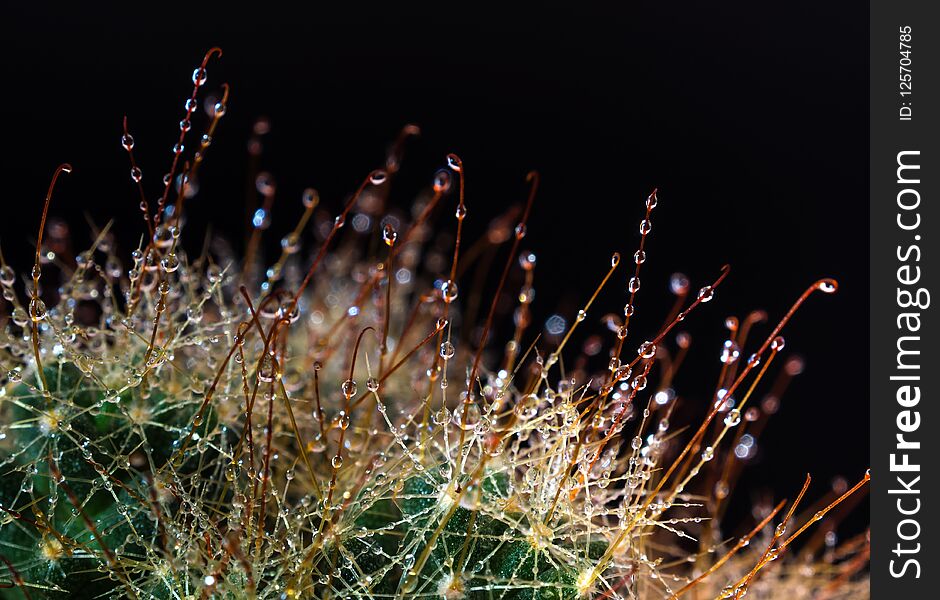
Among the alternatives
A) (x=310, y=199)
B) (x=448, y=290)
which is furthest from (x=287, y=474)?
(x=310, y=199)

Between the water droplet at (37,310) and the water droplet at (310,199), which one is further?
the water droplet at (310,199)

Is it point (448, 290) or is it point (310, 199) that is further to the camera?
point (310, 199)

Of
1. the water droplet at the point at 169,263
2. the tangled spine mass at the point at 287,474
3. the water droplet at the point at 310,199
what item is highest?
the water droplet at the point at 310,199

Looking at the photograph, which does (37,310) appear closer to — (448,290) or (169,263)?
(169,263)

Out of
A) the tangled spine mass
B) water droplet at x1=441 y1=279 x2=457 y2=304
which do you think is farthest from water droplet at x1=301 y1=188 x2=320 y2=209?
water droplet at x1=441 y1=279 x2=457 y2=304

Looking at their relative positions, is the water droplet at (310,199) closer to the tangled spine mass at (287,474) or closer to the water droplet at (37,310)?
the tangled spine mass at (287,474)

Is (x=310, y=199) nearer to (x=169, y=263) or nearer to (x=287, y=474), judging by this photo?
(x=169, y=263)

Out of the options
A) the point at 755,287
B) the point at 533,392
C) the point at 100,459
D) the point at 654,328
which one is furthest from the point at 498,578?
the point at 755,287

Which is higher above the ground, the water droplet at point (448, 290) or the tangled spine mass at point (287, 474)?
the water droplet at point (448, 290)

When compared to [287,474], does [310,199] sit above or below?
above

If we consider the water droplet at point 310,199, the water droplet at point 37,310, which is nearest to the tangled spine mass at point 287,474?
the water droplet at point 37,310
